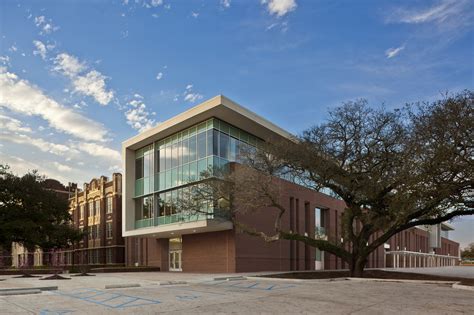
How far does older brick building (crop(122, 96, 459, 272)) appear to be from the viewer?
112 feet

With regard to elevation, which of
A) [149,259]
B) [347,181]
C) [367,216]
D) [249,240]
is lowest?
[149,259]

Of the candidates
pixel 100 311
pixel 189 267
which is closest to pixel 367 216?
pixel 189 267

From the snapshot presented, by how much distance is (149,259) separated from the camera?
43.7 m

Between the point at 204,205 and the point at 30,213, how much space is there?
21307 mm

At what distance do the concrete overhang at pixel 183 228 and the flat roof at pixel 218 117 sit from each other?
7.25 m

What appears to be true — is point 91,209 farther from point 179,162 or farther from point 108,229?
point 179,162

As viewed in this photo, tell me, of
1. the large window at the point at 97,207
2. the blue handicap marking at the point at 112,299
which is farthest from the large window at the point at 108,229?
the blue handicap marking at the point at 112,299

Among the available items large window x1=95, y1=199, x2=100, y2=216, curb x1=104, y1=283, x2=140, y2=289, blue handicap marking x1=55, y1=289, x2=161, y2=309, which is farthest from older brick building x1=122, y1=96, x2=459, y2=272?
blue handicap marking x1=55, y1=289, x2=161, y2=309

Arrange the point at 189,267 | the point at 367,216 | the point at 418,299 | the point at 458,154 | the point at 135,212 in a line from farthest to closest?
the point at 135,212, the point at 189,267, the point at 367,216, the point at 458,154, the point at 418,299

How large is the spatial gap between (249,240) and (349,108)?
14167 mm

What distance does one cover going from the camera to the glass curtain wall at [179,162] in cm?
3400

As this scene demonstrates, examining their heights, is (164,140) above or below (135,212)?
above

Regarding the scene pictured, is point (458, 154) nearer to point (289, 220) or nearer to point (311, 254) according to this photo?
point (289, 220)

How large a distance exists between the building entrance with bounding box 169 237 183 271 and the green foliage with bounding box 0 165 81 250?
12.3m
